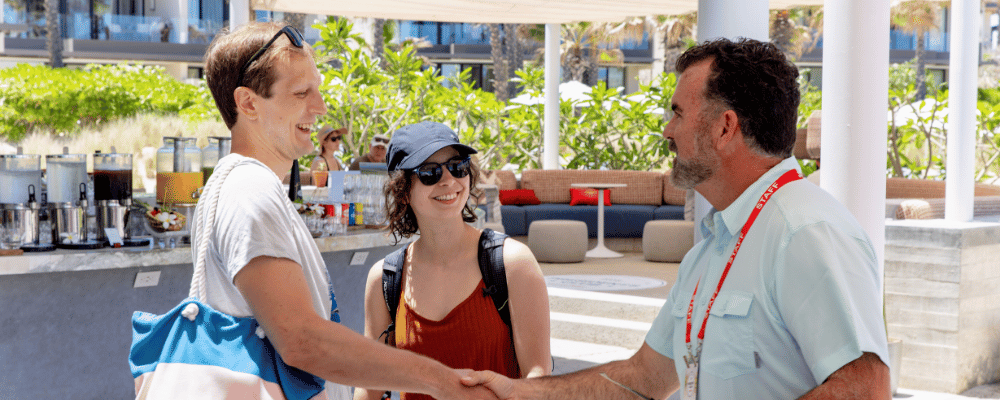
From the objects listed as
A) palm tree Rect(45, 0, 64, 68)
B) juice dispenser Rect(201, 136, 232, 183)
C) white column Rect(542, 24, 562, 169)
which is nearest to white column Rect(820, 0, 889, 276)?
juice dispenser Rect(201, 136, 232, 183)

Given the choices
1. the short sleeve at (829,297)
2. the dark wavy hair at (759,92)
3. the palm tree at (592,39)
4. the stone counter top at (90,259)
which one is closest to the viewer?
the short sleeve at (829,297)

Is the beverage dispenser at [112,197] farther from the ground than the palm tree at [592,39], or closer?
closer

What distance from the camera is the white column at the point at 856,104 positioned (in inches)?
183

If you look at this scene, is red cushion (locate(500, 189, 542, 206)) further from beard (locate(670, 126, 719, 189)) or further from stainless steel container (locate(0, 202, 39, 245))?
beard (locate(670, 126, 719, 189))

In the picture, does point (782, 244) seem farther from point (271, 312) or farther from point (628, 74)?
point (628, 74)

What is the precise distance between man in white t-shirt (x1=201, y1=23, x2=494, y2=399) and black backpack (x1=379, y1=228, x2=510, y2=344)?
0.49 m

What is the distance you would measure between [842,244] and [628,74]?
43089mm

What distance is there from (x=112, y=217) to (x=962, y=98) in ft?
17.2

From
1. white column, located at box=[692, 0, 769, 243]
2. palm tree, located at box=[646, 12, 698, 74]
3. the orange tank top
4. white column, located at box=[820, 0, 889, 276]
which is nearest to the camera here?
the orange tank top

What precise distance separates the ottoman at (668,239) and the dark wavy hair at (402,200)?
788 cm

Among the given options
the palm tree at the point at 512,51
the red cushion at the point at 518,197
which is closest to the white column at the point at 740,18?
the red cushion at the point at 518,197

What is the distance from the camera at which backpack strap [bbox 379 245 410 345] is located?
230 centimetres

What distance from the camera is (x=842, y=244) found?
1.38m

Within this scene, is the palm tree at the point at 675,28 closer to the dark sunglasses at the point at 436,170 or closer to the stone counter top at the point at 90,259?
the stone counter top at the point at 90,259
